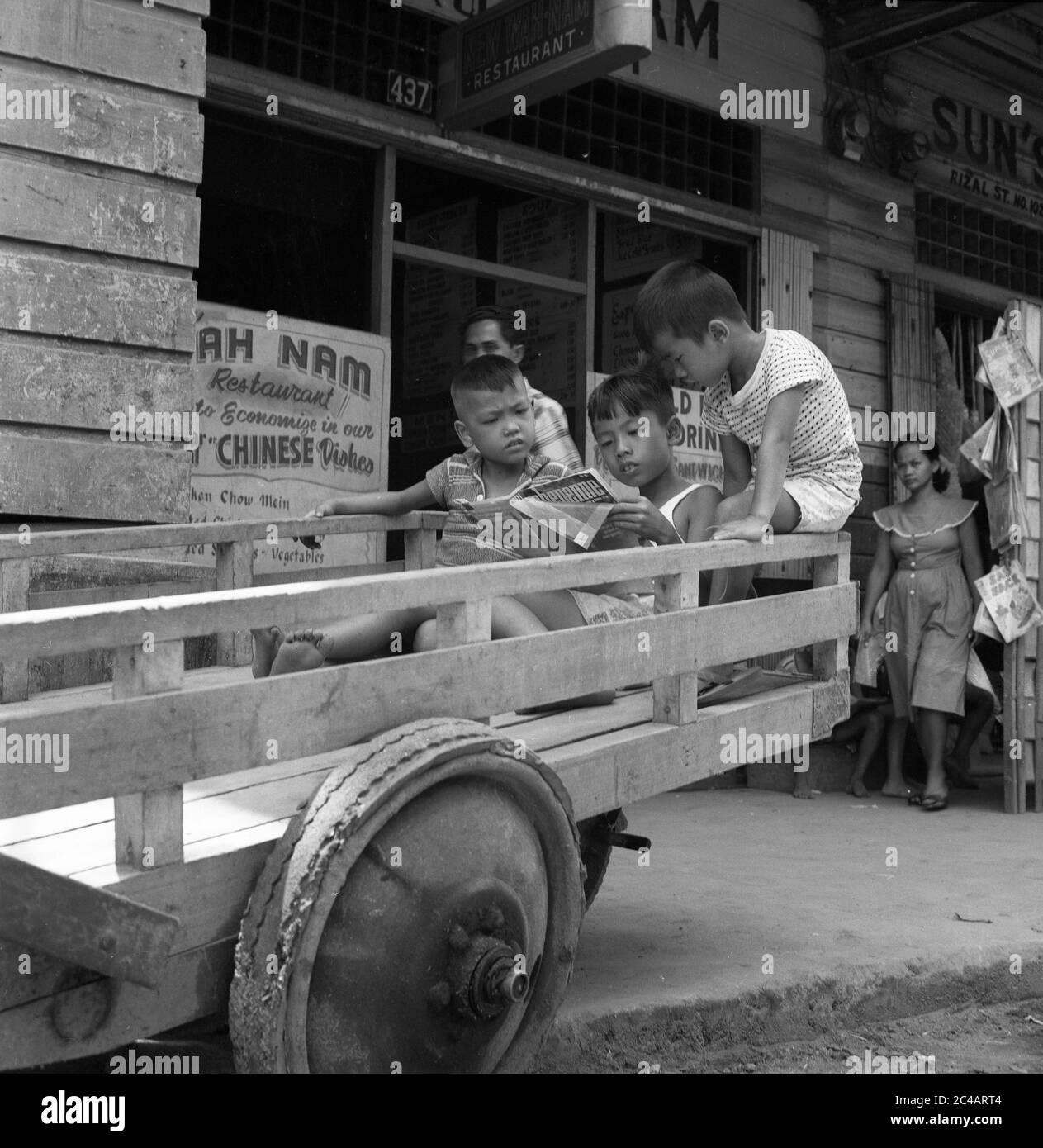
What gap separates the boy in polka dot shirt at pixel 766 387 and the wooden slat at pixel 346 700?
0.38 meters

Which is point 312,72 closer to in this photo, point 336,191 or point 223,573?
point 336,191

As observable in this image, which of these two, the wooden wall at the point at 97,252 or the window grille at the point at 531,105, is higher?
the window grille at the point at 531,105

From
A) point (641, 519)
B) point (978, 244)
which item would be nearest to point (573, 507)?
point (641, 519)

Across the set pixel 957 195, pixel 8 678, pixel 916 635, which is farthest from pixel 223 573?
pixel 957 195

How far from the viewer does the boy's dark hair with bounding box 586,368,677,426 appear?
4.01 m

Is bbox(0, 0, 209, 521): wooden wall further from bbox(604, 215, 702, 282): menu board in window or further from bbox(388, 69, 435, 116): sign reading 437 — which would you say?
bbox(604, 215, 702, 282): menu board in window

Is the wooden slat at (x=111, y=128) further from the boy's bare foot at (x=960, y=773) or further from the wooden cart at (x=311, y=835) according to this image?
the boy's bare foot at (x=960, y=773)

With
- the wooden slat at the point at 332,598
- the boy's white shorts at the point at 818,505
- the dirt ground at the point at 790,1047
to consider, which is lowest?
the dirt ground at the point at 790,1047

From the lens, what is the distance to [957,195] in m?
9.03

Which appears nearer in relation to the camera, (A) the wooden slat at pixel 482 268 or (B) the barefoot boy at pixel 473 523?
(B) the barefoot boy at pixel 473 523

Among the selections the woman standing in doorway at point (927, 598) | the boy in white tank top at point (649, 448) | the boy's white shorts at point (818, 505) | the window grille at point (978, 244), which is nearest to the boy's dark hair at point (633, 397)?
the boy in white tank top at point (649, 448)
